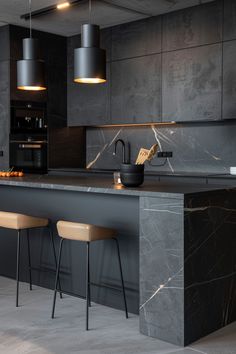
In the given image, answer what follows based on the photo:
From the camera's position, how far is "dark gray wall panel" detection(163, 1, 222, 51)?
212 inches

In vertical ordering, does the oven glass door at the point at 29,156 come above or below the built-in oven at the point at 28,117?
below

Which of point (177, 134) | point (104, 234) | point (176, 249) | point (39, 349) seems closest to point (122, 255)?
point (104, 234)

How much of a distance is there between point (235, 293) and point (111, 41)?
158 inches

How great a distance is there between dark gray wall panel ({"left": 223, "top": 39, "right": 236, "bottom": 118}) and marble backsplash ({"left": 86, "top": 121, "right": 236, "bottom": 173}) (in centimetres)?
36

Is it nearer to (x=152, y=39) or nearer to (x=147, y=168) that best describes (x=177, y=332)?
(x=147, y=168)

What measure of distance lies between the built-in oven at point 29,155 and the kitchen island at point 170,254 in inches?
103

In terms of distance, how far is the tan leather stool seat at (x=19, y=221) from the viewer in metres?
3.93

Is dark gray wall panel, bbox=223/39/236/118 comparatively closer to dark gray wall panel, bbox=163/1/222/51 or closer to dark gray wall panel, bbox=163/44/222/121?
dark gray wall panel, bbox=163/44/222/121

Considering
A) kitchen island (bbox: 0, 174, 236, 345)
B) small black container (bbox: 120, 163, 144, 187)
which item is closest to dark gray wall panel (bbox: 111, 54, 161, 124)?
kitchen island (bbox: 0, 174, 236, 345)

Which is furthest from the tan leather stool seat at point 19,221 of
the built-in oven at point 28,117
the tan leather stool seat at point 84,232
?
the built-in oven at point 28,117

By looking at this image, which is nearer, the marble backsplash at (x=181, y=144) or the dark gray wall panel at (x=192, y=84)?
the dark gray wall panel at (x=192, y=84)

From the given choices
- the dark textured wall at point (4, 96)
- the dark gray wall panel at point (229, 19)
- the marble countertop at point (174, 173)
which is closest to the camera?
the marble countertop at point (174, 173)

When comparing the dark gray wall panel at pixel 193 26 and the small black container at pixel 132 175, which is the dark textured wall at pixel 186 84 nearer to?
the dark gray wall panel at pixel 193 26

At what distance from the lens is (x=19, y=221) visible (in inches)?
155
